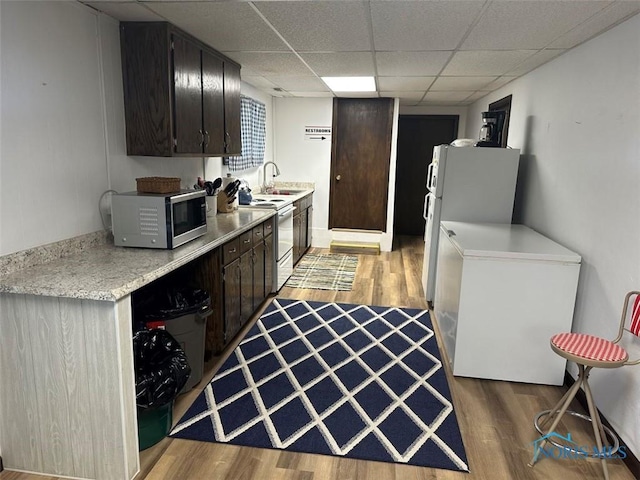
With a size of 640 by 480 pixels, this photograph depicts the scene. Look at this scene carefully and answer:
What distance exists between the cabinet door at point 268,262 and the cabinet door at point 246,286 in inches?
17.4

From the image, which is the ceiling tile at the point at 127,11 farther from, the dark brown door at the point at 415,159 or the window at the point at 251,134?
the dark brown door at the point at 415,159

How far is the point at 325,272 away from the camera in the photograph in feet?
17.1

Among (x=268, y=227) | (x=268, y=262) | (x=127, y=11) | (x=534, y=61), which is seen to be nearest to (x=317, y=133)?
(x=268, y=227)

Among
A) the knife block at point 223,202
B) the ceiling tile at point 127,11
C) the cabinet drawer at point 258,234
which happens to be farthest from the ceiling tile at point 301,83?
the ceiling tile at point 127,11

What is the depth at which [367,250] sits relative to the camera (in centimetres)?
621

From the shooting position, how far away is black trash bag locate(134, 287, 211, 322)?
2324 mm

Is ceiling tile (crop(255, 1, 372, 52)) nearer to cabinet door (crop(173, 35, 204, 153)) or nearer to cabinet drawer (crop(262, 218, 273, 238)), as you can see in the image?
cabinet door (crop(173, 35, 204, 153))

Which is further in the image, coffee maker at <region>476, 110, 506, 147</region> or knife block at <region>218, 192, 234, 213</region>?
coffee maker at <region>476, 110, 506, 147</region>

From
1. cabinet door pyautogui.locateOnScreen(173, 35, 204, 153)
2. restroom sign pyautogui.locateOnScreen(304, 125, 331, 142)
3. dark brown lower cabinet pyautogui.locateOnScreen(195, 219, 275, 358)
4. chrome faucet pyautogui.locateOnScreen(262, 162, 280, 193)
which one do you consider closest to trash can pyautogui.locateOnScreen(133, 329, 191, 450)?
dark brown lower cabinet pyautogui.locateOnScreen(195, 219, 275, 358)

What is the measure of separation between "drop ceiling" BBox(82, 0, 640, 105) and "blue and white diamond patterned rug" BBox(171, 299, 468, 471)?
2.16m

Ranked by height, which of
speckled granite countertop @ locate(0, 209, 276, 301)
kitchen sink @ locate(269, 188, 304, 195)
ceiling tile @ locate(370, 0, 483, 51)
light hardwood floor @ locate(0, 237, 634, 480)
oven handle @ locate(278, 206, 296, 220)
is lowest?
light hardwood floor @ locate(0, 237, 634, 480)

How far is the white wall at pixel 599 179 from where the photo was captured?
2209mm

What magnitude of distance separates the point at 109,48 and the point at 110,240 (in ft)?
3.74

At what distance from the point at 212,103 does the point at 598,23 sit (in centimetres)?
253
